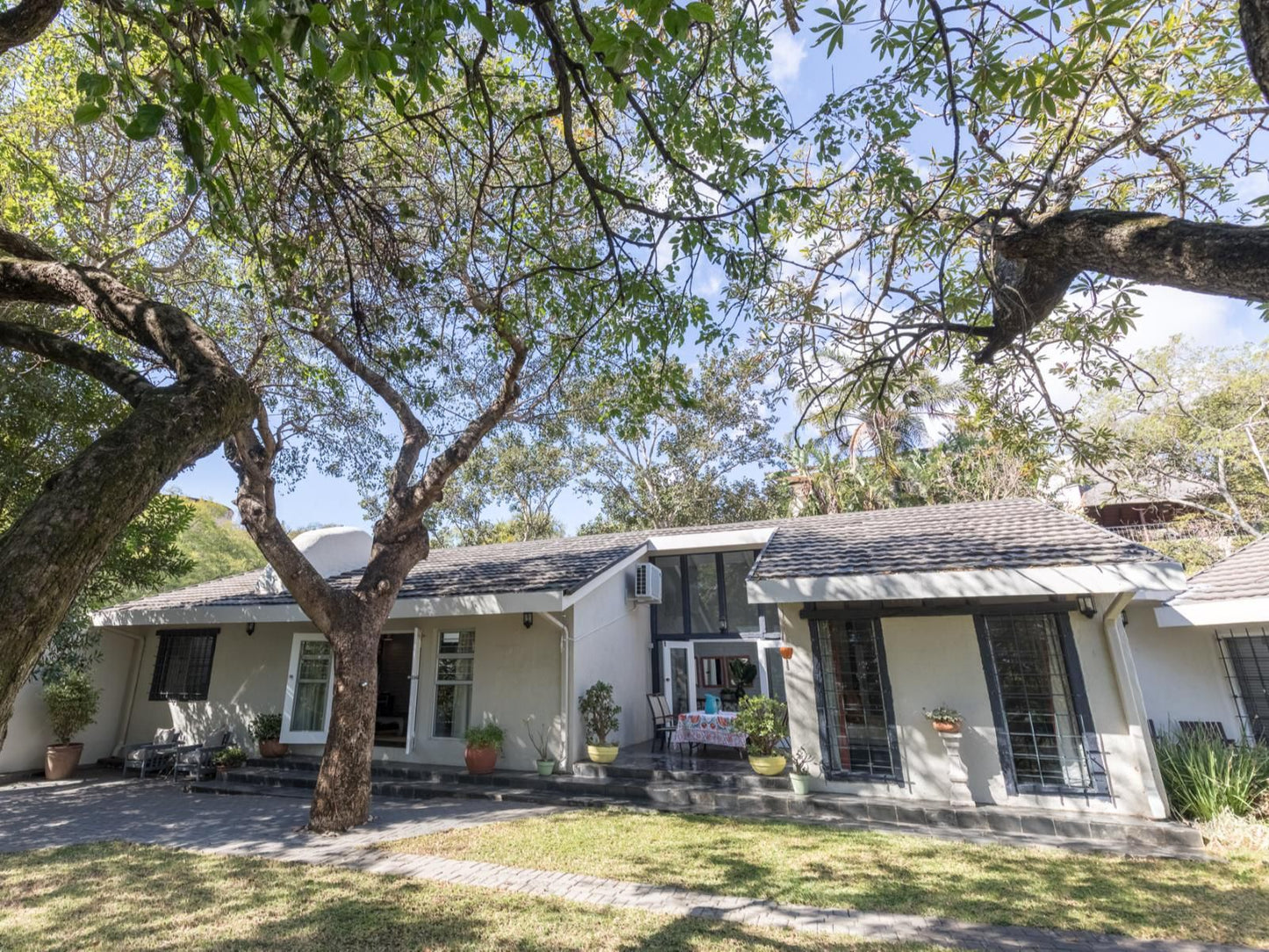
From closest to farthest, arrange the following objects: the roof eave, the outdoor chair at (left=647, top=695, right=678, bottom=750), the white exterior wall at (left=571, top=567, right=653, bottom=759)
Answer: the roof eave
the white exterior wall at (left=571, top=567, right=653, bottom=759)
the outdoor chair at (left=647, top=695, right=678, bottom=750)

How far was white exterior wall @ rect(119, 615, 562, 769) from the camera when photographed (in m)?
10.5

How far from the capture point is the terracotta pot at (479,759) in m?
9.94

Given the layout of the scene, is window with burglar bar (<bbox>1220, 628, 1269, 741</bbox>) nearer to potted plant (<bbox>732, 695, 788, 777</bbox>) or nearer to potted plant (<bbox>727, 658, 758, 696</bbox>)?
potted plant (<bbox>732, 695, 788, 777</bbox>)

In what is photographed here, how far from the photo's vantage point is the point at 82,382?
28.2 ft

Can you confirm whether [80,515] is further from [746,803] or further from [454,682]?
[454,682]

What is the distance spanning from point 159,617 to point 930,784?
45.8ft

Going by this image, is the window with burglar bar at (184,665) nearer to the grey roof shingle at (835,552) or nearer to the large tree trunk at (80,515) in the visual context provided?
the grey roof shingle at (835,552)

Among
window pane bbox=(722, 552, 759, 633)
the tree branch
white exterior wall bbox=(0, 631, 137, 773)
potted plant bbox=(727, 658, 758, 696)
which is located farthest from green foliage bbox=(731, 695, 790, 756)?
white exterior wall bbox=(0, 631, 137, 773)

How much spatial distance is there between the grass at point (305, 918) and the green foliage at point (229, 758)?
16.2ft

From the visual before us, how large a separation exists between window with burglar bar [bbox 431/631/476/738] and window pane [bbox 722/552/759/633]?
5260mm

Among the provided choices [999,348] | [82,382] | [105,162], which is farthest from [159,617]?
[999,348]

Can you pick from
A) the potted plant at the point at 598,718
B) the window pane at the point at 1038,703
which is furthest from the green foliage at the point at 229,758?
the window pane at the point at 1038,703

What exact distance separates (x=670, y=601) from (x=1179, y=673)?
8.56 m

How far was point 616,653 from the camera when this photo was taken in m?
11.9
